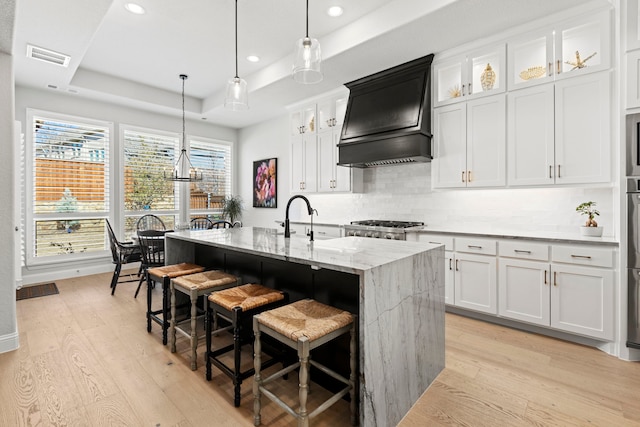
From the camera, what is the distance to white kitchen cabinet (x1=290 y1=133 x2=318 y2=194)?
16.9 feet

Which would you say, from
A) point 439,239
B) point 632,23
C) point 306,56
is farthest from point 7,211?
point 632,23

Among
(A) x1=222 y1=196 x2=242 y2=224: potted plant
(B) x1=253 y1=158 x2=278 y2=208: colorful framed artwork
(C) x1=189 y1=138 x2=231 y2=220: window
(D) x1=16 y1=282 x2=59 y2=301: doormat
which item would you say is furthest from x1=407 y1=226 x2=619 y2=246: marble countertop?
(D) x1=16 y1=282 x2=59 y2=301: doormat

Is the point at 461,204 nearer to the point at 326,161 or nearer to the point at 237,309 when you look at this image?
the point at 326,161

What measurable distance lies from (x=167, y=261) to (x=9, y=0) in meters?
2.25

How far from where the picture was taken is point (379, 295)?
1582 mm

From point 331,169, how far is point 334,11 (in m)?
2.15

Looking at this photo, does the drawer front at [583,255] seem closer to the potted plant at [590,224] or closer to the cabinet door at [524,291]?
the cabinet door at [524,291]

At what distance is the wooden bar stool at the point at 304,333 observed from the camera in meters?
1.50

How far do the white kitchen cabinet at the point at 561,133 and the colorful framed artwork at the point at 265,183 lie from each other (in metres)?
4.24

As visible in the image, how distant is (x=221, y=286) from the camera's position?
2.43m

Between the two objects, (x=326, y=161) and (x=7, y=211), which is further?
(x=326, y=161)

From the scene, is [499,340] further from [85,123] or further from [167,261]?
[85,123]

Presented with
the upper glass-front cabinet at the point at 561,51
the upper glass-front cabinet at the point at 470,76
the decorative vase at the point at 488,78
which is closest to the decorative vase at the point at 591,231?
the upper glass-front cabinet at the point at 561,51

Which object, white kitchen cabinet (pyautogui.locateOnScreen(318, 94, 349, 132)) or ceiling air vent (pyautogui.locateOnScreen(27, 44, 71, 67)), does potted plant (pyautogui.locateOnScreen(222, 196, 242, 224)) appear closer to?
white kitchen cabinet (pyautogui.locateOnScreen(318, 94, 349, 132))
